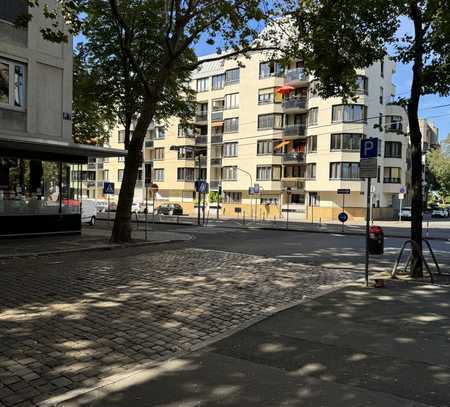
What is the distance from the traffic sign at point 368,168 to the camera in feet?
30.7

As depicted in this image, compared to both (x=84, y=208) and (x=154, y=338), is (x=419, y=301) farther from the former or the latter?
(x=84, y=208)

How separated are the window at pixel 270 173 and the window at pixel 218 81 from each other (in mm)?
13262

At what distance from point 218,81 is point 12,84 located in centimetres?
4599

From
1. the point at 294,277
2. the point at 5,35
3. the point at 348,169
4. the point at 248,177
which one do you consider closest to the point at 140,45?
the point at 5,35

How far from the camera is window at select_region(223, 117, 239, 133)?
56.5 m

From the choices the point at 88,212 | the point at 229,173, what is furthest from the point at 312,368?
the point at 229,173

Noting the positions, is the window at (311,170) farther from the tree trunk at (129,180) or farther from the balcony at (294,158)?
the tree trunk at (129,180)

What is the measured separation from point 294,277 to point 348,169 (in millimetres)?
37722

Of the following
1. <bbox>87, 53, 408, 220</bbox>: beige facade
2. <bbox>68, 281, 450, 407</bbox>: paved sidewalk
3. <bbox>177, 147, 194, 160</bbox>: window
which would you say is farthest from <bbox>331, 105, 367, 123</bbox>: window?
<bbox>68, 281, 450, 407</bbox>: paved sidewalk

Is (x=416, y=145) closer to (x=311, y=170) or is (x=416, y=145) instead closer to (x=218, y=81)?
(x=311, y=170)

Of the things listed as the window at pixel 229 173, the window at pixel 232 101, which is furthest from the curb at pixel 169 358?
the window at pixel 232 101

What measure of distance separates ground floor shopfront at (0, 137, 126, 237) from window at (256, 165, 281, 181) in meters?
35.3

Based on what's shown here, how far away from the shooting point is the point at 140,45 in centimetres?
2397

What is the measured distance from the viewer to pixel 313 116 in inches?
1925
